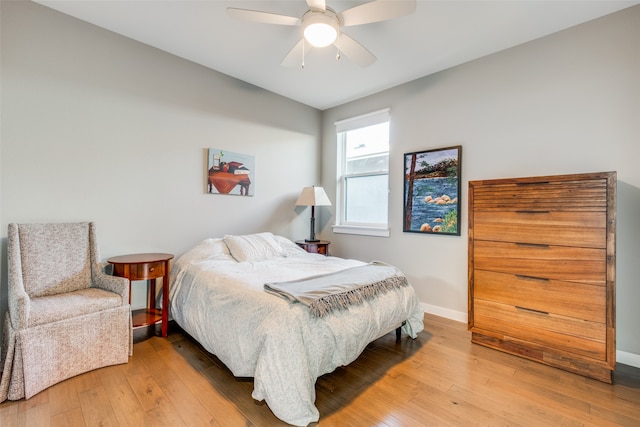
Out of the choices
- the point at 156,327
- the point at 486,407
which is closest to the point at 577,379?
the point at 486,407

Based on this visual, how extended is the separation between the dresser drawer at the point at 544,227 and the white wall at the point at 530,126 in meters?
0.46

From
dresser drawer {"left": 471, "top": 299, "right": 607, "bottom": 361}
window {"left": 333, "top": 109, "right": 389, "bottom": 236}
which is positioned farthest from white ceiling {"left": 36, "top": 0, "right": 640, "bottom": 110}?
dresser drawer {"left": 471, "top": 299, "right": 607, "bottom": 361}

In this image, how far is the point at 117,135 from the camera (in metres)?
2.55

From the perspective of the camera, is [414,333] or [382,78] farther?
[382,78]

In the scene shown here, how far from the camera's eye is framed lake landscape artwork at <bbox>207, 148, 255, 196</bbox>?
316cm

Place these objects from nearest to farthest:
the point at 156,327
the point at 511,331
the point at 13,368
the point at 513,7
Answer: the point at 13,368 < the point at 513,7 < the point at 511,331 < the point at 156,327

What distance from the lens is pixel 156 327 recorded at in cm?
271

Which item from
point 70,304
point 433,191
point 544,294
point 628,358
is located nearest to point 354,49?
point 433,191

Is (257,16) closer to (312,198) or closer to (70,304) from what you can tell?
(312,198)

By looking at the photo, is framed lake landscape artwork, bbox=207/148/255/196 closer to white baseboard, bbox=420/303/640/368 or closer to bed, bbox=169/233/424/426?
bed, bbox=169/233/424/426

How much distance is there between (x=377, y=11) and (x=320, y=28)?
0.37m

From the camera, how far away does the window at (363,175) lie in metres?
3.70

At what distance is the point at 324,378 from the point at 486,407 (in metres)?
0.99

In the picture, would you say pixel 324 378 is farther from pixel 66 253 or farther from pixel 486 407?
pixel 66 253
